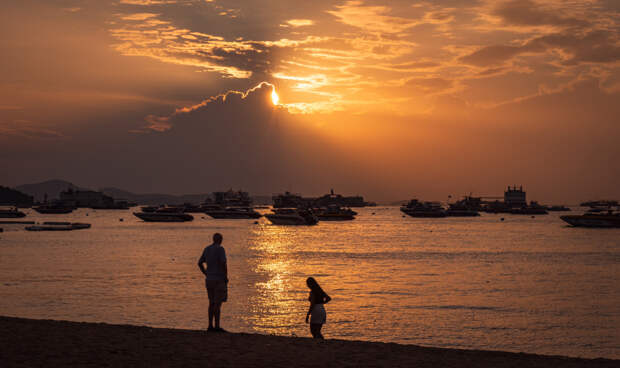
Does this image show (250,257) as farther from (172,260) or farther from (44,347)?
(44,347)

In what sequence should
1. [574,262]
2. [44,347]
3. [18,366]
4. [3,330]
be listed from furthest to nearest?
1. [574,262]
2. [3,330]
3. [44,347]
4. [18,366]

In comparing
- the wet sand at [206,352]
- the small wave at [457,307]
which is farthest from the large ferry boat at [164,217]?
the wet sand at [206,352]

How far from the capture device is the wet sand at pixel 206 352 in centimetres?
1240

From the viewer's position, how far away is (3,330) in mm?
15211

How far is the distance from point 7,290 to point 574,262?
4970 cm

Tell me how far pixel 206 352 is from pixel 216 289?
2.30m

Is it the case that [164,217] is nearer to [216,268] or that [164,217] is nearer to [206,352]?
[216,268]

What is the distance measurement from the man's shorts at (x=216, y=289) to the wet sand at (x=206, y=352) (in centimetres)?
98

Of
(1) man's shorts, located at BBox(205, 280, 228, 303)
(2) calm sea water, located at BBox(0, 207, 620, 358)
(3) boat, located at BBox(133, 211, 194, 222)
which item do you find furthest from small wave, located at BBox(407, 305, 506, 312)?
(3) boat, located at BBox(133, 211, 194, 222)

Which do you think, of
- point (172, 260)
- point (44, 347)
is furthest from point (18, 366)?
point (172, 260)

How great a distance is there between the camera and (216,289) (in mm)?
15477

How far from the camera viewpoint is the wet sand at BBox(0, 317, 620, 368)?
12.4 metres

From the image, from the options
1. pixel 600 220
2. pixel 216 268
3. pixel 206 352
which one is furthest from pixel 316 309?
pixel 600 220

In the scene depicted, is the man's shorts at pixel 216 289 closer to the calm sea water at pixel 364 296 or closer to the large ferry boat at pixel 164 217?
the calm sea water at pixel 364 296
